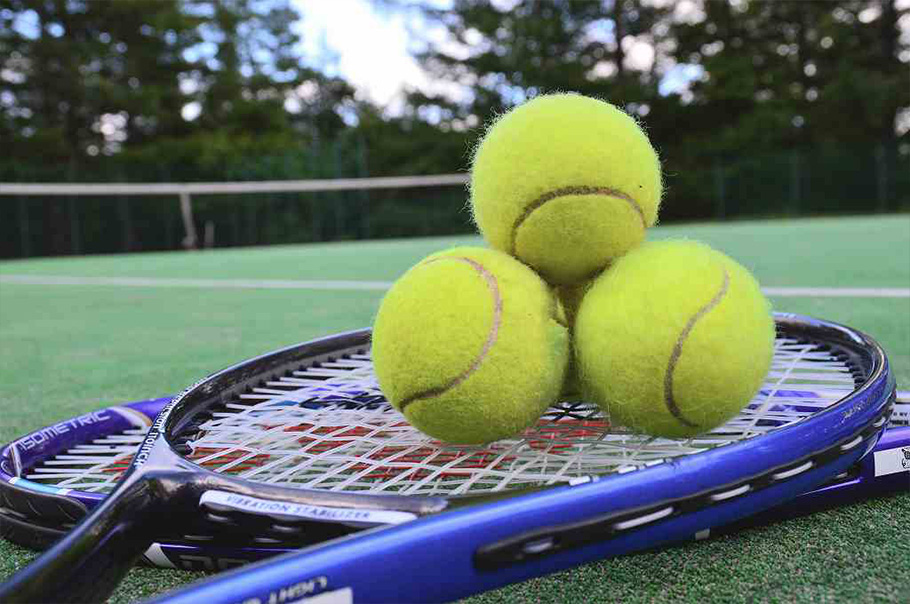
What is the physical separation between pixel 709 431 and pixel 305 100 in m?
25.6

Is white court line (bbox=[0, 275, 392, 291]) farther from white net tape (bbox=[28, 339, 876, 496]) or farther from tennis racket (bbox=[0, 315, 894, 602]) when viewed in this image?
tennis racket (bbox=[0, 315, 894, 602])

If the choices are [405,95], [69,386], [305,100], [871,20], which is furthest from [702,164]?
[69,386]

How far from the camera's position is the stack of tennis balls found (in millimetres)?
973

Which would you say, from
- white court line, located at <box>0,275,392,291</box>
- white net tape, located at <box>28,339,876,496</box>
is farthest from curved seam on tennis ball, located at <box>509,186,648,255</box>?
white court line, located at <box>0,275,392,291</box>

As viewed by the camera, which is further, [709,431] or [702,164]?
[702,164]

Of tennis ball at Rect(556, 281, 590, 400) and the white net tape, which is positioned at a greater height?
tennis ball at Rect(556, 281, 590, 400)

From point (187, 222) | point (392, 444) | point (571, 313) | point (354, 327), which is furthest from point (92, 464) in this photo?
point (187, 222)

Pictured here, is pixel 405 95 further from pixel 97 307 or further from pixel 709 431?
pixel 709 431

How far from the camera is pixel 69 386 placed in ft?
6.78

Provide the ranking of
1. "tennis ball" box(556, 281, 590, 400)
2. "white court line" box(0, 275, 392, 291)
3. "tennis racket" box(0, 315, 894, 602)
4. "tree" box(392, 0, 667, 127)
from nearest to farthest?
1. "tennis racket" box(0, 315, 894, 602)
2. "tennis ball" box(556, 281, 590, 400)
3. "white court line" box(0, 275, 392, 291)
4. "tree" box(392, 0, 667, 127)

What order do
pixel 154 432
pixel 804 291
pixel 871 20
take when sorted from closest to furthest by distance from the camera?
1. pixel 154 432
2. pixel 804 291
3. pixel 871 20

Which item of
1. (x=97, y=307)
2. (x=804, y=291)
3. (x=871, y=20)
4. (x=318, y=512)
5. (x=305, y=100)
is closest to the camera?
(x=318, y=512)

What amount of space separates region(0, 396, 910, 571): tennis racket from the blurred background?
14.9 m

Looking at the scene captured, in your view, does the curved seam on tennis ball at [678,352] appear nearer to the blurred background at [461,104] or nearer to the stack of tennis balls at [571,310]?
the stack of tennis balls at [571,310]
